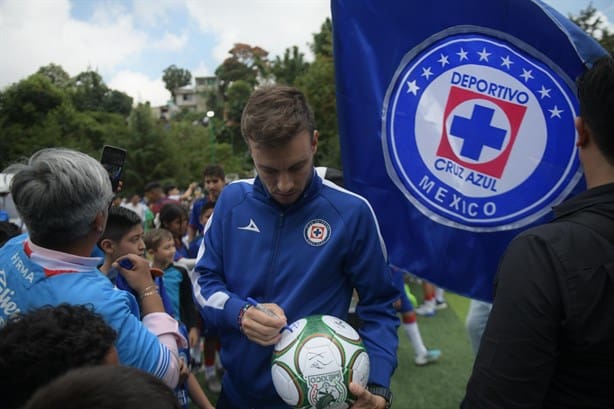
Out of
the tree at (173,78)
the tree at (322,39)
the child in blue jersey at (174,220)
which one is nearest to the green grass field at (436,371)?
the child in blue jersey at (174,220)

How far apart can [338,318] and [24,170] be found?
115cm

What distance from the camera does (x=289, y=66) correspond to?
111ft

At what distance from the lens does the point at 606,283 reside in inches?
45.3

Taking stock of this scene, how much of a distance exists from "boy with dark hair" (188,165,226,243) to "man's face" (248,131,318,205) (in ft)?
12.2

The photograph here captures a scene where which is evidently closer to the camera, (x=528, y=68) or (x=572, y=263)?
(x=572, y=263)

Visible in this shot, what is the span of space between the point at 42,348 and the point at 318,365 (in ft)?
2.53

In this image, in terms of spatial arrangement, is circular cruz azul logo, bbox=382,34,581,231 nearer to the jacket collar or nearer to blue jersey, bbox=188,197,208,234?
the jacket collar

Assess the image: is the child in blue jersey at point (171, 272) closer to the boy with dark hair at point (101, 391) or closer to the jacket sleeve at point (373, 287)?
the jacket sleeve at point (373, 287)

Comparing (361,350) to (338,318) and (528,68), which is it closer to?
(338,318)

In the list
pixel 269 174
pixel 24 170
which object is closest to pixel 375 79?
pixel 269 174

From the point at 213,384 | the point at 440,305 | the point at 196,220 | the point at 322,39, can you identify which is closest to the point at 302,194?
the point at 213,384

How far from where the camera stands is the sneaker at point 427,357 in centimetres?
470

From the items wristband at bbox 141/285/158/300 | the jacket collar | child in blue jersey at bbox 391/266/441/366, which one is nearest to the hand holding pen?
the jacket collar

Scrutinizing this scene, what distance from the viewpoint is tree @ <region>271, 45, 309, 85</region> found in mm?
33750
